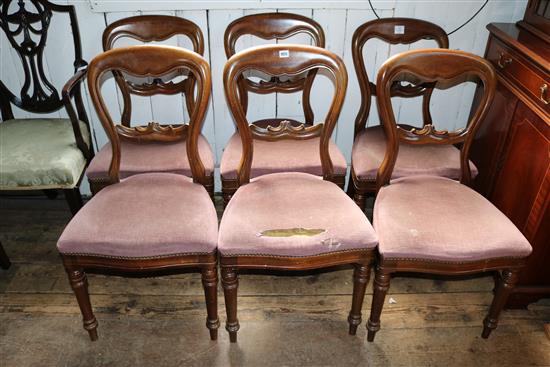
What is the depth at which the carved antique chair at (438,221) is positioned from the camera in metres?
1.42

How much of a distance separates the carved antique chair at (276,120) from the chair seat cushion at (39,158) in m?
0.59

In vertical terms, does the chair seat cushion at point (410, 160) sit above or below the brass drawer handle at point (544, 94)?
below

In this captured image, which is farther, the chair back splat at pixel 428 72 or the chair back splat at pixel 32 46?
the chair back splat at pixel 32 46

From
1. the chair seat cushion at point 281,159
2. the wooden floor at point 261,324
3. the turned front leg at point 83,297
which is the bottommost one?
the wooden floor at point 261,324

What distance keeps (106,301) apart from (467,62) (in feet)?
5.21

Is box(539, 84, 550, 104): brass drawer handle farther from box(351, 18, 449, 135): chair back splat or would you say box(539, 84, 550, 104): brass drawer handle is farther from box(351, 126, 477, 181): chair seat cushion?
box(351, 18, 449, 135): chair back splat

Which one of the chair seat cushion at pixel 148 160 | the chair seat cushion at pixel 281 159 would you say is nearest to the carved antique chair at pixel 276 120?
the chair seat cushion at pixel 281 159

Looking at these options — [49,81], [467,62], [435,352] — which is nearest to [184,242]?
[435,352]

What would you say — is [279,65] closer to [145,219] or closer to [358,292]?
[145,219]

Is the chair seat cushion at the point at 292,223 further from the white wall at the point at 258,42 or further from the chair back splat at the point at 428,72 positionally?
the white wall at the point at 258,42

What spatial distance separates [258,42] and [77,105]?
0.83 m

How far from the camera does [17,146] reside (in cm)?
183

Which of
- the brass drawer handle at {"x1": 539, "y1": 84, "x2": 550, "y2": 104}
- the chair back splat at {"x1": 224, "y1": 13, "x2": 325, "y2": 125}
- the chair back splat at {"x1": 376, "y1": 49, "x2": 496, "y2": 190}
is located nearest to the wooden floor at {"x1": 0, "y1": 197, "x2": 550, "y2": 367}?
the chair back splat at {"x1": 376, "y1": 49, "x2": 496, "y2": 190}

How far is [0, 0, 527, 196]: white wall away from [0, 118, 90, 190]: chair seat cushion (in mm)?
300
